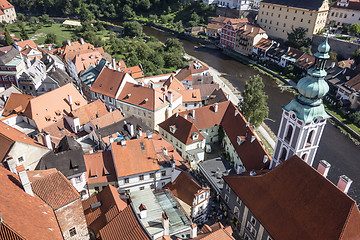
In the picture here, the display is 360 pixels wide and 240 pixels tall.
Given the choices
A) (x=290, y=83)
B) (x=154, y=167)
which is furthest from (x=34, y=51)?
(x=290, y=83)

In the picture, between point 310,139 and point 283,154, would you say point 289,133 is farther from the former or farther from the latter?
point 283,154

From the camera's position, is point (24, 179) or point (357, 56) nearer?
point (24, 179)

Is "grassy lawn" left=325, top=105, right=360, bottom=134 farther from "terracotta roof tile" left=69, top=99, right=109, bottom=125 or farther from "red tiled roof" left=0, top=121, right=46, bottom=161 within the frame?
"red tiled roof" left=0, top=121, right=46, bottom=161

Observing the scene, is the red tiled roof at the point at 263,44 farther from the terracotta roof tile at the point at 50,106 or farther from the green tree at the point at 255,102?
the terracotta roof tile at the point at 50,106

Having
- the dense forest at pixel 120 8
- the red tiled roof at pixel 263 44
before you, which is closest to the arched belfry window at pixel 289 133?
the red tiled roof at pixel 263 44

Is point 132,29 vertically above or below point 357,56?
below

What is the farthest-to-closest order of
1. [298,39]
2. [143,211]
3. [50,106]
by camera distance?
1. [298,39]
2. [50,106]
3. [143,211]

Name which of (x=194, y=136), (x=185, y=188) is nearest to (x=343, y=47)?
(x=194, y=136)
